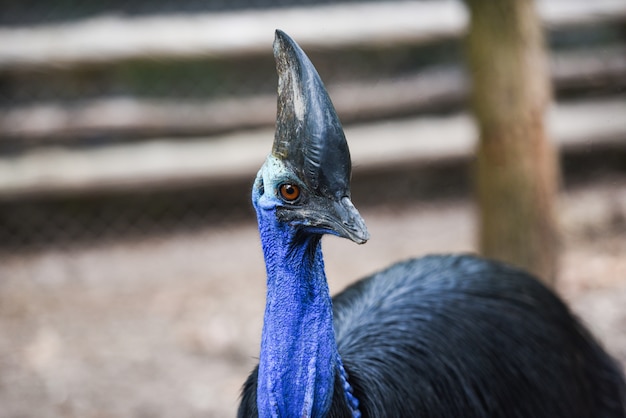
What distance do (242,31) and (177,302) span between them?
6.74 ft

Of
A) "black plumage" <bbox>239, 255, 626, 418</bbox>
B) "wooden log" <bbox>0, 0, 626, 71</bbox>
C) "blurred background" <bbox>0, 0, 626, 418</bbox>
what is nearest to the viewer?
"black plumage" <bbox>239, 255, 626, 418</bbox>

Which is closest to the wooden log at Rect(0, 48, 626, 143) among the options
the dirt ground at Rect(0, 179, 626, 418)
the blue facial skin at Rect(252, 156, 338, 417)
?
the dirt ground at Rect(0, 179, 626, 418)

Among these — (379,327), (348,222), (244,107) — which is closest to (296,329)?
(348,222)

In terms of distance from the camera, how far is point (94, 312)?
5.17 metres

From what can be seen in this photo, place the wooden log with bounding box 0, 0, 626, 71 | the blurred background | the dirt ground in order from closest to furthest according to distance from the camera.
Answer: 1. the dirt ground
2. the blurred background
3. the wooden log with bounding box 0, 0, 626, 71

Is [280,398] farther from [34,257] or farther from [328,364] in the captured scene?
[34,257]

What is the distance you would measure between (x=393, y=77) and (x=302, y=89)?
5197 mm

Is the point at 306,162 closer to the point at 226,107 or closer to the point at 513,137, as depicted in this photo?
the point at 513,137

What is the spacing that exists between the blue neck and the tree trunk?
214 centimetres

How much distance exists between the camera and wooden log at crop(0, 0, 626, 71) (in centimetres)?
599

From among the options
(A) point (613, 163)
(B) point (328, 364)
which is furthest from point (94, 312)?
(A) point (613, 163)

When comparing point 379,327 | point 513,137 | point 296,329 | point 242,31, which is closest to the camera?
point 296,329

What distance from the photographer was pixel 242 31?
6.14 metres

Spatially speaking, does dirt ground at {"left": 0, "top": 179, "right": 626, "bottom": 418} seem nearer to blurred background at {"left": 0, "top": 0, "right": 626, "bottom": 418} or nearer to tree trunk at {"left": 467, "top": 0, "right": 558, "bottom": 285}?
blurred background at {"left": 0, "top": 0, "right": 626, "bottom": 418}
